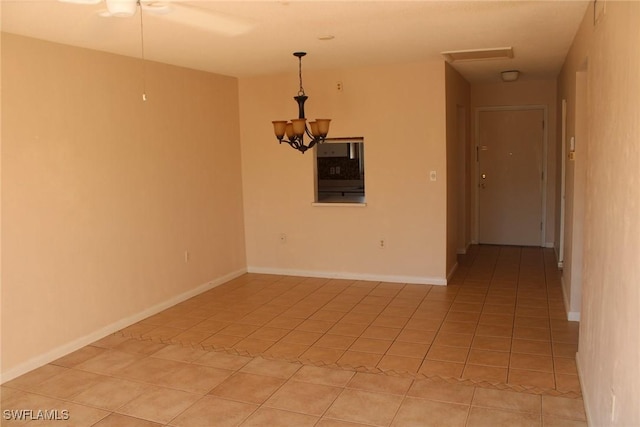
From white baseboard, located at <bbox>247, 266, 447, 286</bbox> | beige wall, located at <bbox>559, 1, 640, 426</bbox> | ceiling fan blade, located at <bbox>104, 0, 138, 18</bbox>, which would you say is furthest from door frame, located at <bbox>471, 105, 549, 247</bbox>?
ceiling fan blade, located at <bbox>104, 0, 138, 18</bbox>

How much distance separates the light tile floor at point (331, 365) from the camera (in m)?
3.04

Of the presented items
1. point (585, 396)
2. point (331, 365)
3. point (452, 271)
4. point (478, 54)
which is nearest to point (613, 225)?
point (585, 396)

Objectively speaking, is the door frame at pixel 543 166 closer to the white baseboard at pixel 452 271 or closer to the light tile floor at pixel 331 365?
the white baseboard at pixel 452 271

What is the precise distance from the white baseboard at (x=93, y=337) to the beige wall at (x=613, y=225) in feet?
11.5

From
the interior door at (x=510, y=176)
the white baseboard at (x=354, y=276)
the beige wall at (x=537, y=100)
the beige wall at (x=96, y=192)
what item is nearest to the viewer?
the beige wall at (x=96, y=192)

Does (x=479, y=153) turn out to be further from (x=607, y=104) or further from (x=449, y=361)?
(x=607, y=104)

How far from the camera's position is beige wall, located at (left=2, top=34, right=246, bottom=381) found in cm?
367

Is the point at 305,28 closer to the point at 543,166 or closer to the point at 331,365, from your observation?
the point at 331,365

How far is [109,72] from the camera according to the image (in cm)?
439

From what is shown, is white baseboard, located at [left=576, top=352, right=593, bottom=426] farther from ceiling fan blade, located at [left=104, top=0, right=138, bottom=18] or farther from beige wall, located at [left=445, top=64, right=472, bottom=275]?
ceiling fan blade, located at [left=104, top=0, right=138, bottom=18]

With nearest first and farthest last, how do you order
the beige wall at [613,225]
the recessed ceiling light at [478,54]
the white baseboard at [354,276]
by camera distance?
the beige wall at [613,225]
the recessed ceiling light at [478,54]
the white baseboard at [354,276]

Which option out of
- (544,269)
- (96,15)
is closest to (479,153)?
(544,269)

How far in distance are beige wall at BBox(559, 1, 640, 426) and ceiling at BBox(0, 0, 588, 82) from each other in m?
0.72

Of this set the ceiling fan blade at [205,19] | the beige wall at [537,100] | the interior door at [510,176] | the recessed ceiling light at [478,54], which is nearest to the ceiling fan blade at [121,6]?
the ceiling fan blade at [205,19]
